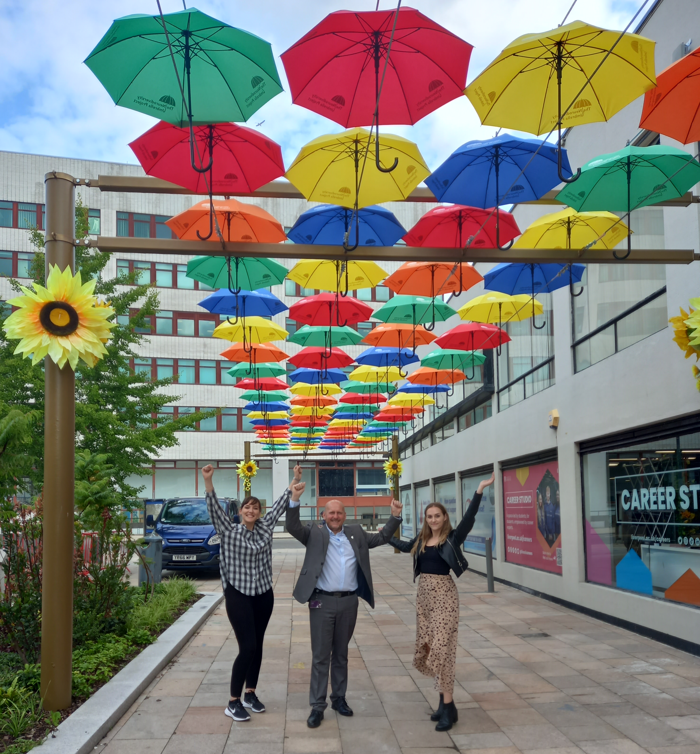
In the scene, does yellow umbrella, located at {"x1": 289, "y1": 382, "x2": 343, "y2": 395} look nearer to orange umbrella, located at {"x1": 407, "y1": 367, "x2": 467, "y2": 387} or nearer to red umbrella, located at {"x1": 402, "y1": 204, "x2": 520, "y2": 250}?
orange umbrella, located at {"x1": 407, "y1": 367, "x2": 467, "y2": 387}

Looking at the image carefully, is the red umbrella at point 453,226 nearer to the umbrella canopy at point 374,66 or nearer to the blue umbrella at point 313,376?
the umbrella canopy at point 374,66

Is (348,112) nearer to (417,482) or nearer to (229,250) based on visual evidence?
(229,250)

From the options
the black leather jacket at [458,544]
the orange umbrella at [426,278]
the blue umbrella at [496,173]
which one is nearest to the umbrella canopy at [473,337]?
the orange umbrella at [426,278]

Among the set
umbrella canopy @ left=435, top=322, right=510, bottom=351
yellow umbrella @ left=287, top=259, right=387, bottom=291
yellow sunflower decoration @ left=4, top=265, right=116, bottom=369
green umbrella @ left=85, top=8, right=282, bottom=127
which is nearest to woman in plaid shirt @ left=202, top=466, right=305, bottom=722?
yellow sunflower decoration @ left=4, top=265, right=116, bottom=369

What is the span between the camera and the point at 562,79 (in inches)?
244

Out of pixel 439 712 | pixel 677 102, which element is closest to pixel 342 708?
pixel 439 712

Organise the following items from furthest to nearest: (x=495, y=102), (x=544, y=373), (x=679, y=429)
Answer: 1. (x=544, y=373)
2. (x=679, y=429)
3. (x=495, y=102)

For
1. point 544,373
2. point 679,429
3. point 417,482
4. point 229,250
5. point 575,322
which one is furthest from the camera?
point 417,482

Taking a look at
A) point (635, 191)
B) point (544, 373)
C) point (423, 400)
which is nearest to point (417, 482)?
point (423, 400)

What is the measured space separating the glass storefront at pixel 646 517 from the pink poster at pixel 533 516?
1.57 meters

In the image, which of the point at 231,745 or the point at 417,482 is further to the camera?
the point at 417,482

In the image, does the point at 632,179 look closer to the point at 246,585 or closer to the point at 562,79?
the point at 562,79

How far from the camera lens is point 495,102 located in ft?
20.5

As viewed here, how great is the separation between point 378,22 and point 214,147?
2260mm
